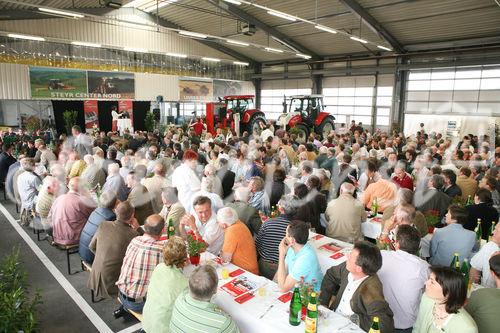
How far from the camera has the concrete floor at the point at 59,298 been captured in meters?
3.50

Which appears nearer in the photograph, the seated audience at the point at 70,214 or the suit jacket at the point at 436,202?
the seated audience at the point at 70,214

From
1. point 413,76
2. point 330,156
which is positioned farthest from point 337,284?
point 413,76

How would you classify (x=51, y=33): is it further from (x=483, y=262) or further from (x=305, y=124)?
(x=483, y=262)

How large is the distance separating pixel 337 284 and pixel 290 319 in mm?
563

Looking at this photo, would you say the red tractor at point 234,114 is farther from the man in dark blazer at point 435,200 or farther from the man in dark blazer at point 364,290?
the man in dark blazer at point 364,290

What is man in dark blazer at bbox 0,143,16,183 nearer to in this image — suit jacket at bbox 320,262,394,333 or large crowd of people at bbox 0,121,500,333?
large crowd of people at bbox 0,121,500,333

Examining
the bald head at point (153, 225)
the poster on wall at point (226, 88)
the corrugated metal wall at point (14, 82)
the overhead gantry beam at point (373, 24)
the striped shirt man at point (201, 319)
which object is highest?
the overhead gantry beam at point (373, 24)

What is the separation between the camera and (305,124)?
597 inches

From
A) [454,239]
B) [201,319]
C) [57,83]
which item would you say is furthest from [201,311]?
[57,83]

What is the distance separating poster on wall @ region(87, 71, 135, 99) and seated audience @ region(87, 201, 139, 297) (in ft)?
53.6

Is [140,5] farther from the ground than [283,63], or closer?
farther from the ground

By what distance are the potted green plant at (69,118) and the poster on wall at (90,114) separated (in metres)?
0.67

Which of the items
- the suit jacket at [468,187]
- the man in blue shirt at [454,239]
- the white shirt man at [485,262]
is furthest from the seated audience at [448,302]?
the suit jacket at [468,187]

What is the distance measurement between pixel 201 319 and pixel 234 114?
13.9 m
